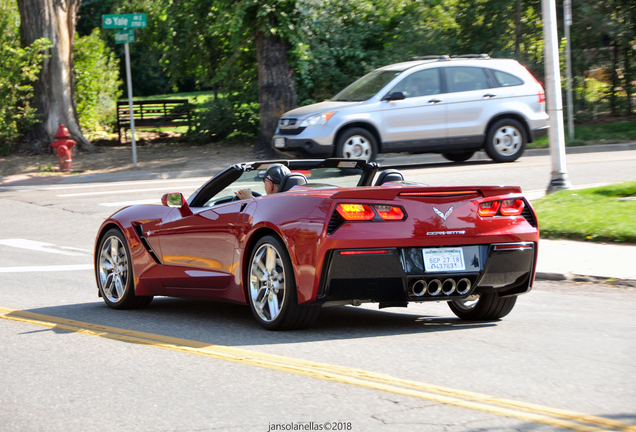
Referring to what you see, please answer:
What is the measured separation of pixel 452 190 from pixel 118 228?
3.22 metres

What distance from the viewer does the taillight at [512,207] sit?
19.6 ft

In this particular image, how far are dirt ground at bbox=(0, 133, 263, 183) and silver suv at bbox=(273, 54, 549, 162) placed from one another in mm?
3806

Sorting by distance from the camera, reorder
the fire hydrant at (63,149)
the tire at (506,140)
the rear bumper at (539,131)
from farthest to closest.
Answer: the fire hydrant at (63,149), the rear bumper at (539,131), the tire at (506,140)

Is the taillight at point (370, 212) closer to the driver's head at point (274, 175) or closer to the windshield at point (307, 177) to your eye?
the driver's head at point (274, 175)

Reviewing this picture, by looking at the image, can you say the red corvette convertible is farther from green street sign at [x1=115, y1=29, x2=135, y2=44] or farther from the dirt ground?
green street sign at [x1=115, y1=29, x2=135, y2=44]

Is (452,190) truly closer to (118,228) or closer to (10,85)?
(118,228)

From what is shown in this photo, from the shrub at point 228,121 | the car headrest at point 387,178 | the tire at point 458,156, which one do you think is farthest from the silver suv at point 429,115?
the car headrest at point 387,178

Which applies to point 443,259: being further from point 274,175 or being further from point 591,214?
point 591,214

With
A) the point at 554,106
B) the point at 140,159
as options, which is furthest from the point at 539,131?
the point at 140,159

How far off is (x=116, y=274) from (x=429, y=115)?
1071 centimetres

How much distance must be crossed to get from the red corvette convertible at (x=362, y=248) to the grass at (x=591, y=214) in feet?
12.4

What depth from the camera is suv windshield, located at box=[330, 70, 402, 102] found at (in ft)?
57.4

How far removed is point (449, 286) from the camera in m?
5.76

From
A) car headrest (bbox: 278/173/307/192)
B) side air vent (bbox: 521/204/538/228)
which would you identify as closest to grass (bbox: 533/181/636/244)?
Result: side air vent (bbox: 521/204/538/228)
